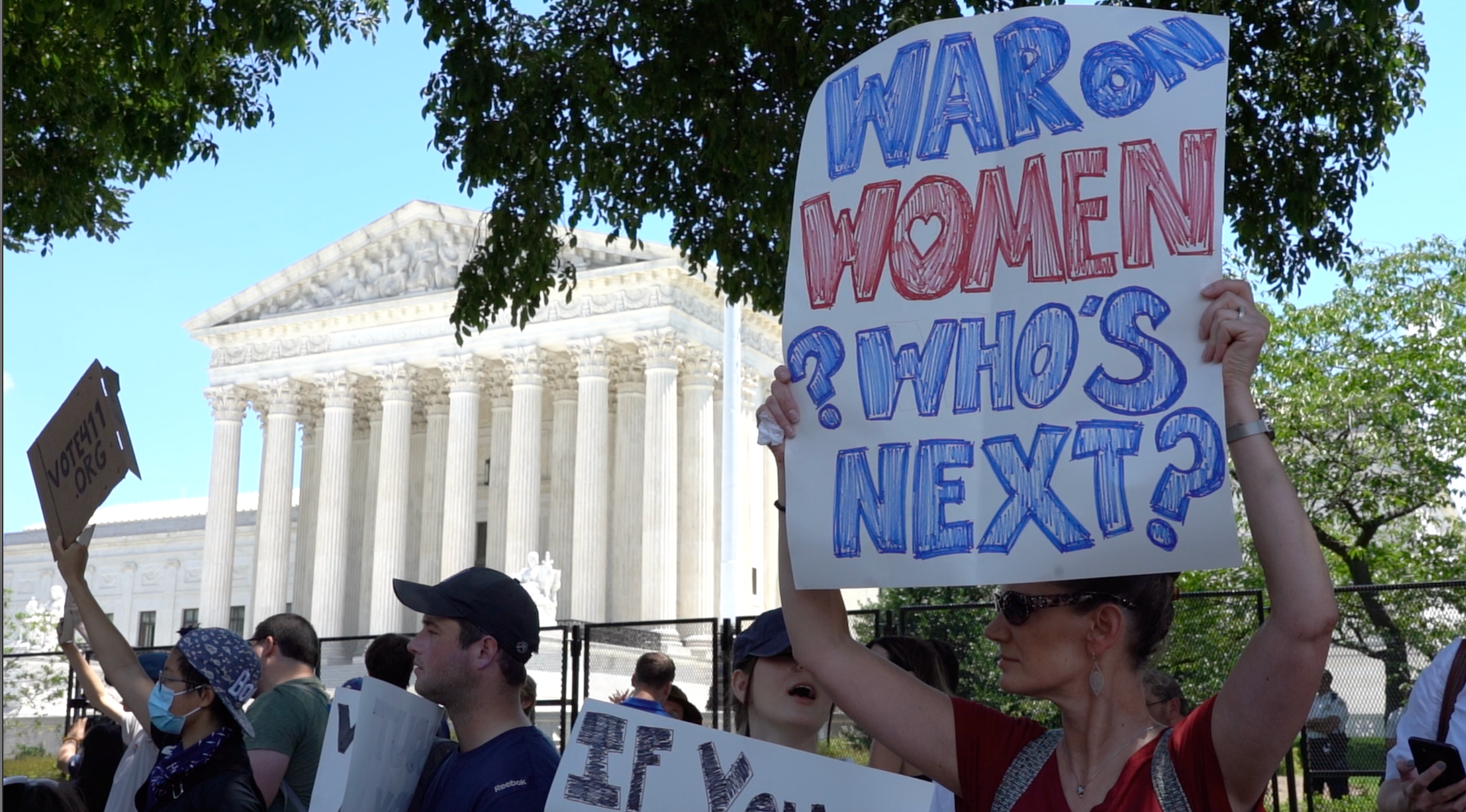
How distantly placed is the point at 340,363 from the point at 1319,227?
46727mm

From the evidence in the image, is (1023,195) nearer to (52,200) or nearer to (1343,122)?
(1343,122)

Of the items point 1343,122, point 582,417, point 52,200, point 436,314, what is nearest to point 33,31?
point 52,200

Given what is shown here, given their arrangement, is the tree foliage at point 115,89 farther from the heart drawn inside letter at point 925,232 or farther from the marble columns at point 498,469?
the marble columns at point 498,469

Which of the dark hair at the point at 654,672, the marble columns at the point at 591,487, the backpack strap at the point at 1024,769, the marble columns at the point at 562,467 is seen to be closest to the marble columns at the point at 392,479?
the marble columns at the point at 562,467

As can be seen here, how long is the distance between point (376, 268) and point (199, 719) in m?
50.9

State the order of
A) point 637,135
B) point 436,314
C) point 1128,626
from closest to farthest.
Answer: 1. point 1128,626
2. point 637,135
3. point 436,314

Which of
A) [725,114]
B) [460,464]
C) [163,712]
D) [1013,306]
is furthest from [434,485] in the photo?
[1013,306]

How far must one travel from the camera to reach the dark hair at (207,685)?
4387 mm

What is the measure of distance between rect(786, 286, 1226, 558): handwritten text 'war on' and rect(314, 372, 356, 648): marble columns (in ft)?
169

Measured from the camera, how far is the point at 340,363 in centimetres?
5319

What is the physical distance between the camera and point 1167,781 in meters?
2.47

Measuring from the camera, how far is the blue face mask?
4.55 m

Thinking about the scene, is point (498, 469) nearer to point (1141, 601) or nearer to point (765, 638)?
point (765, 638)

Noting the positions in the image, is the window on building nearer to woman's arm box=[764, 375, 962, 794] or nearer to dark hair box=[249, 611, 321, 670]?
dark hair box=[249, 611, 321, 670]
